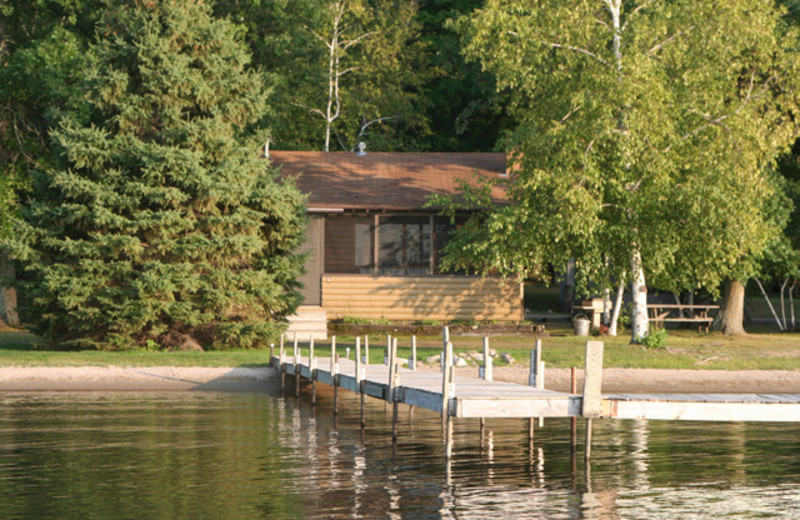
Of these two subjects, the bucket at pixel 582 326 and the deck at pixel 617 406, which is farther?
the bucket at pixel 582 326

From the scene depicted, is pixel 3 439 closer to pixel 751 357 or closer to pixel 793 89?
pixel 751 357

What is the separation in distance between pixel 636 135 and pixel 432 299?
10.4m

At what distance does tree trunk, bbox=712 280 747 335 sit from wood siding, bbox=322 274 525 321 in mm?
6920

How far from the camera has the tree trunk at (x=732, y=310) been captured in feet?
123

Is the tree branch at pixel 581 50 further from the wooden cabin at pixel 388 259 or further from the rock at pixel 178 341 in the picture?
the rock at pixel 178 341

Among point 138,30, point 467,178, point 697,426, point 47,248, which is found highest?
point 138,30

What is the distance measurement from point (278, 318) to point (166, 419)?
426 inches

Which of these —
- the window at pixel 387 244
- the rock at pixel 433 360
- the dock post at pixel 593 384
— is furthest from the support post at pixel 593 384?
the window at pixel 387 244

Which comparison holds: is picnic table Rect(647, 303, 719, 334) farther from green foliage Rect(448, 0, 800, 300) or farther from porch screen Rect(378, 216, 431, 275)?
porch screen Rect(378, 216, 431, 275)

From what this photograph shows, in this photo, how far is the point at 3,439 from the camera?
18.6m

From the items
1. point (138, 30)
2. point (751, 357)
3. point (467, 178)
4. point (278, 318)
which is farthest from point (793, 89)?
point (138, 30)

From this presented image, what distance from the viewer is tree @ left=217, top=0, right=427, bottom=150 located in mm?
45969

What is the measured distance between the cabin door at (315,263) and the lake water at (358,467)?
44.3ft

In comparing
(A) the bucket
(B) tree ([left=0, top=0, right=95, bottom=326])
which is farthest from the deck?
(B) tree ([left=0, top=0, right=95, bottom=326])
